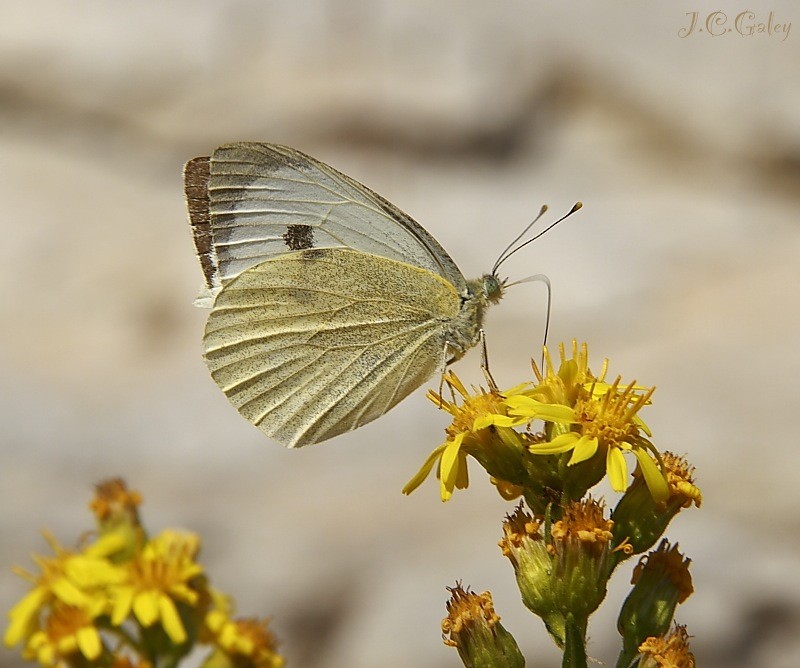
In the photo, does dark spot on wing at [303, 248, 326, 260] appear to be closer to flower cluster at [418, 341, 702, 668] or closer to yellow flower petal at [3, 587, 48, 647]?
flower cluster at [418, 341, 702, 668]

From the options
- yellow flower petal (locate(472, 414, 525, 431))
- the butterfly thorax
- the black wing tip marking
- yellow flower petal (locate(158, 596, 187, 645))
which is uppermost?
the black wing tip marking

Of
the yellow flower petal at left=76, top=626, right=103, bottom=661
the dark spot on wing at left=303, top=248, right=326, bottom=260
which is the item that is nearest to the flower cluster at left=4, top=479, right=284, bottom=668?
the yellow flower petal at left=76, top=626, right=103, bottom=661

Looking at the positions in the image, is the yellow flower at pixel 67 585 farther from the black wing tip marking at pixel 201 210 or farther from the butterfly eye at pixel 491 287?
the butterfly eye at pixel 491 287

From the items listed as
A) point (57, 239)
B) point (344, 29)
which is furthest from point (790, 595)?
point (57, 239)

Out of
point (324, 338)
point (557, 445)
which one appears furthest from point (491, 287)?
point (557, 445)

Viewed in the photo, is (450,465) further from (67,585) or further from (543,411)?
(67,585)
